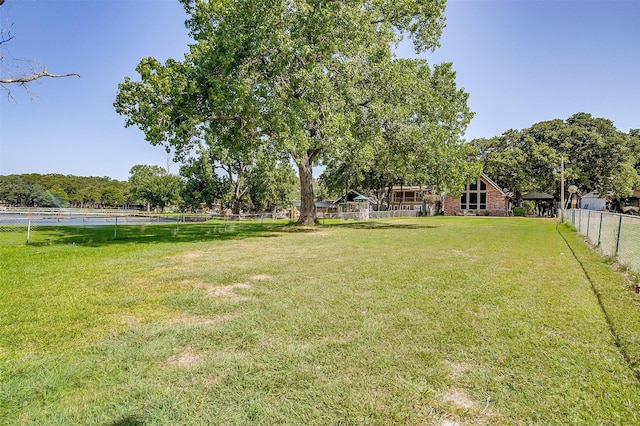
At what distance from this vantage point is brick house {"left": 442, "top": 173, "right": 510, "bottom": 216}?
47.9 meters

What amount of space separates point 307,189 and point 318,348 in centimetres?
1776

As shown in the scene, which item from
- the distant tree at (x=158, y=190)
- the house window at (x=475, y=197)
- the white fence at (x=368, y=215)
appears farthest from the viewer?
the distant tree at (x=158, y=190)

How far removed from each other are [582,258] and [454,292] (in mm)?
5811

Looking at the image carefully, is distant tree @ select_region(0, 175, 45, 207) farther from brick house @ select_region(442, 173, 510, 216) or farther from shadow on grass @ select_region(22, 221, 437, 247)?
brick house @ select_region(442, 173, 510, 216)

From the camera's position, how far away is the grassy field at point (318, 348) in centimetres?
233

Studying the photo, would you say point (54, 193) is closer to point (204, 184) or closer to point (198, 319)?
point (204, 184)

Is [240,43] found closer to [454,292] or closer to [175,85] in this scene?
[175,85]

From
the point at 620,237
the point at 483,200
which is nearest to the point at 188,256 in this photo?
the point at 620,237

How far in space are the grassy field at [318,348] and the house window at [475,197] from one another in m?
45.9

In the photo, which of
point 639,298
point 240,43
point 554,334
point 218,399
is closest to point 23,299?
point 218,399

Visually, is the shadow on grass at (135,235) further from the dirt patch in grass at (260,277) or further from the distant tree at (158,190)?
the distant tree at (158,190)

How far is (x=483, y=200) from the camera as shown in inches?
1921

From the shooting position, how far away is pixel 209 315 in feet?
13.9

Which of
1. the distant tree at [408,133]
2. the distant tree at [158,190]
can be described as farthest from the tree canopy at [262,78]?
the distant tree at [158,190]
